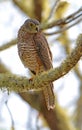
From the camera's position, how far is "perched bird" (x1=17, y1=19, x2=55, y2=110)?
5512 millimetres

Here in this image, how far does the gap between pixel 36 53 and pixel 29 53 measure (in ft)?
0.25

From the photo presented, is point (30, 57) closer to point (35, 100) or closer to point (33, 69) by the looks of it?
point (33, 69)

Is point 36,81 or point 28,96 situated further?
point 28,96

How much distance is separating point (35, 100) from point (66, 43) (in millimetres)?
1219

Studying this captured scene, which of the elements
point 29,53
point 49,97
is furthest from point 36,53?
point 49,97

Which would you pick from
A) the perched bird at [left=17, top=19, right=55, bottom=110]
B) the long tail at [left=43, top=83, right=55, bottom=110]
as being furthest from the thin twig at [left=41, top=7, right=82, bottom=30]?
the long tail at [left=43, top=83, right=55, bottom=110]

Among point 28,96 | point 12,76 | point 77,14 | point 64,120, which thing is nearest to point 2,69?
point 28,96

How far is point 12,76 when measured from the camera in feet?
16.4

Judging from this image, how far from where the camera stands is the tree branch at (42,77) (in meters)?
4.24

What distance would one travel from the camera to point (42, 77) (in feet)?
15.3

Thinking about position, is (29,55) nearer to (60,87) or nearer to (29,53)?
(29,53)

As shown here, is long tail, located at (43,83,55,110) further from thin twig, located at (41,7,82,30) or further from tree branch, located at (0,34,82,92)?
thin twig, located at (41,7,82,30)

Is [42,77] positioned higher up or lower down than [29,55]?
lower down

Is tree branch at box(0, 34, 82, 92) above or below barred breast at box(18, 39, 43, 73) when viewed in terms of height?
below
